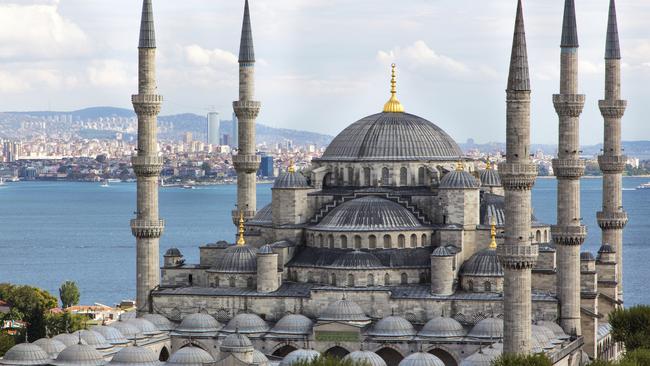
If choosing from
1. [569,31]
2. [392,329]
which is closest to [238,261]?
[392,329]

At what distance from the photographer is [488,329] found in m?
46.3

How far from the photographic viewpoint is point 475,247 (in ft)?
170

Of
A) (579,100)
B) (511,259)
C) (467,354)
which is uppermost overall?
(579,100)

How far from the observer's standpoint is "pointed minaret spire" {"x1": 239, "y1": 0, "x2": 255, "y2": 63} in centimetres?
5834

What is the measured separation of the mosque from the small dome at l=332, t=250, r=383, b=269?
0.05m

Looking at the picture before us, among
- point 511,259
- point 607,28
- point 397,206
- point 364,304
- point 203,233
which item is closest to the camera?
point 511,259

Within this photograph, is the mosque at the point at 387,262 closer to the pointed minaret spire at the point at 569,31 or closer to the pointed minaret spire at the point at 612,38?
the pointed minaret spire at the point at 569,31

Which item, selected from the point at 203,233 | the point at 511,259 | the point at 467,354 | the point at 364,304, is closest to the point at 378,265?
the point at 364,304

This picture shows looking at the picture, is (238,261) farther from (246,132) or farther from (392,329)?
(246,132)

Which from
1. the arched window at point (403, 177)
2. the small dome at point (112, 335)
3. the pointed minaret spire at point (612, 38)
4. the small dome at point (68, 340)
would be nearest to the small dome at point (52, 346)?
the small dome at point (68, 340)

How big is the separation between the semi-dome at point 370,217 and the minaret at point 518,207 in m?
8.54

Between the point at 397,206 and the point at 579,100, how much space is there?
23.9 feet

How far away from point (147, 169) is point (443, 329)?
40.9 feet

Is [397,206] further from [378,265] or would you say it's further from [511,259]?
[511,259]
